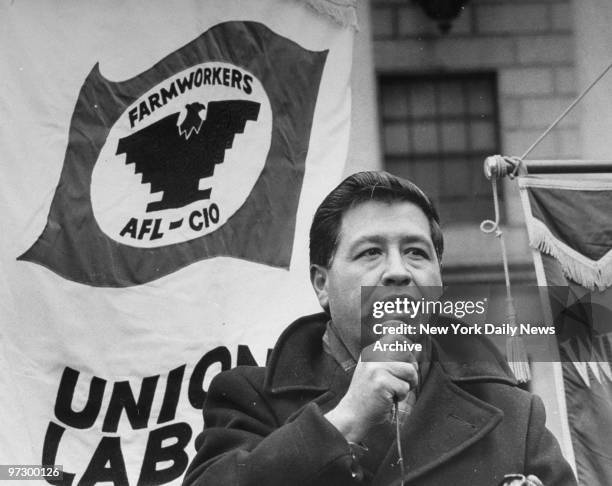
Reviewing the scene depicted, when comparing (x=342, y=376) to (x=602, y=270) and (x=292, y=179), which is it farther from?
(x=292, y=179)

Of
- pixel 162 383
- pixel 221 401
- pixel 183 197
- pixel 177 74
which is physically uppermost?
pixel 177 74

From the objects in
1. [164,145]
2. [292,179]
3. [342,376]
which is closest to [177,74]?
[164,145]

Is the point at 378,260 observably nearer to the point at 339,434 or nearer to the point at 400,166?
the point at 339,434

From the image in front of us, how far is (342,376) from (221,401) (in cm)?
26

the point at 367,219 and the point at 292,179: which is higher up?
the point at 292,179

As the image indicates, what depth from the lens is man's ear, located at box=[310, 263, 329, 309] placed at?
7.65 feet

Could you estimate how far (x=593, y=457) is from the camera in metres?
3.06

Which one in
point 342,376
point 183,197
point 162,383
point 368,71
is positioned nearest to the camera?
point 342,376

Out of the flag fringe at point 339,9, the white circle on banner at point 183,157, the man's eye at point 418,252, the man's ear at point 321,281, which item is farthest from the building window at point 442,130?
the man's eye at point 418,252

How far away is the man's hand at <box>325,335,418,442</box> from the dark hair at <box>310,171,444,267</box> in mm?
423

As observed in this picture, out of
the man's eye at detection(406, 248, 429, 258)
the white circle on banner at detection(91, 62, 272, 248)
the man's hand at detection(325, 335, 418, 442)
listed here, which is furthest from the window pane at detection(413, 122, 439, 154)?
the man's hand at detection(325, 335, 418, 442)

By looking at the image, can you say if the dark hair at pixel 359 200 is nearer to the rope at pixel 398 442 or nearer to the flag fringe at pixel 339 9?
the rope at pixel 398 442

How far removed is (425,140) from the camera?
7.80 meters

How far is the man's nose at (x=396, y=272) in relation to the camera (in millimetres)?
2129
